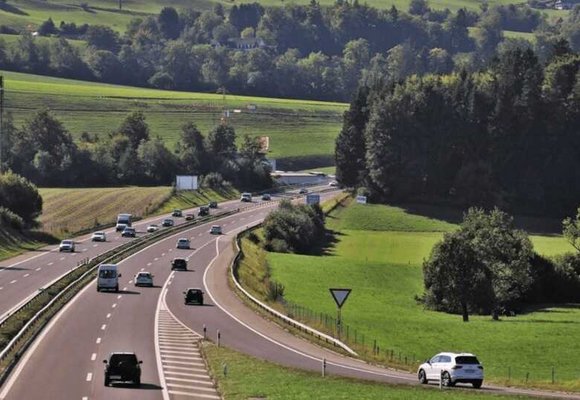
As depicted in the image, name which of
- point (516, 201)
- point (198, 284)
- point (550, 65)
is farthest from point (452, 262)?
point (550, 65)

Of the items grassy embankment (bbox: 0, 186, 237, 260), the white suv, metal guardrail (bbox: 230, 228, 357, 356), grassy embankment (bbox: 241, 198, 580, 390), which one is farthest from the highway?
grassy embankment (bbox: 0, 186, 237, 260)

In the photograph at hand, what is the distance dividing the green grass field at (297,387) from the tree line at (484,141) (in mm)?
123000

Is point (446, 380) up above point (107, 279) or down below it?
above

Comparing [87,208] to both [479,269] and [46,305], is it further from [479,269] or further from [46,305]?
[46,305]

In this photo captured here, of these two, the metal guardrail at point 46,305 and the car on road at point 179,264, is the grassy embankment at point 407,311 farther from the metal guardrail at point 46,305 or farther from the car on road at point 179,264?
the metal guardrail at point 46,305

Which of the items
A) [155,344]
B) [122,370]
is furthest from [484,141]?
[122,370]

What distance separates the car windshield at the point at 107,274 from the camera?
84750 mm

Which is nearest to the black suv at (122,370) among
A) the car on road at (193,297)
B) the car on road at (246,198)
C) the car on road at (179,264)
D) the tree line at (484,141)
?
the car on road at (193,297)

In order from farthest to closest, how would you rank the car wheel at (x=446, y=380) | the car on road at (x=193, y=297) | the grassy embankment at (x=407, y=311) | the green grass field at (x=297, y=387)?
the car on road at (x=193, y=297)
the grassy embankment at (x=407, y=311)
the car wheel at (x=446, y=380)
the green grass field at (x=297, y=387)

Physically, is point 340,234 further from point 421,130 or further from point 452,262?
point 452,262

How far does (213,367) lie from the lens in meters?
52.0

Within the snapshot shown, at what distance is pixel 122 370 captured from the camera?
152 ft

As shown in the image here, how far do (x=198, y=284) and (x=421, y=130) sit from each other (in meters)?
93.4

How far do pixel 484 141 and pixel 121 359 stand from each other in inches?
5537
